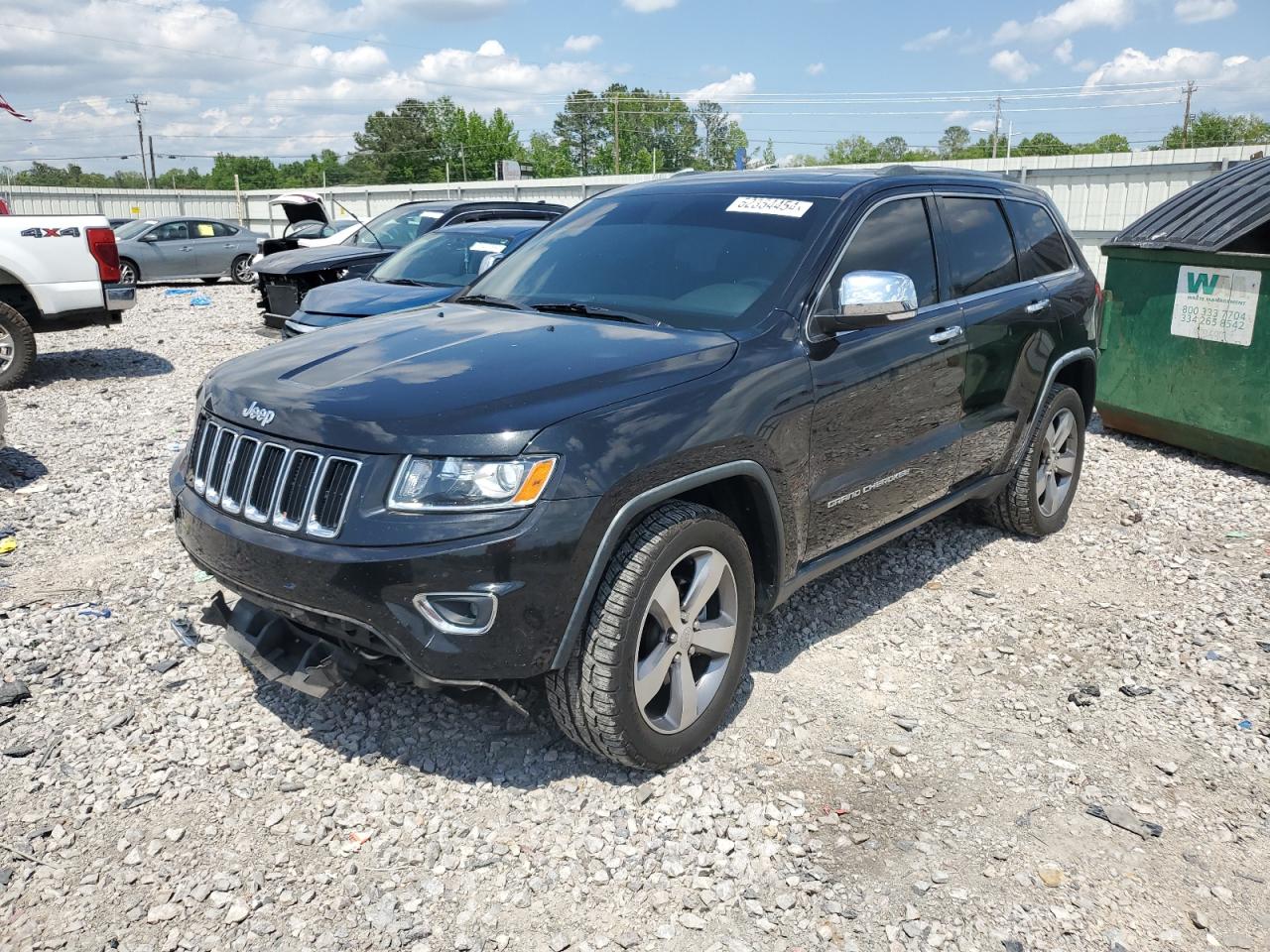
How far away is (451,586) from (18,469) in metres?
5.19

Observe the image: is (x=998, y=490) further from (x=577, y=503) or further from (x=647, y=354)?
(x=577, y=503)

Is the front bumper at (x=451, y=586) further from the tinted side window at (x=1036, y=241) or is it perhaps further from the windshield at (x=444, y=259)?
the windshield at (x=444, y=259)

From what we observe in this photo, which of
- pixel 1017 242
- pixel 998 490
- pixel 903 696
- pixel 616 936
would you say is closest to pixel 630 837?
pixel 616 936

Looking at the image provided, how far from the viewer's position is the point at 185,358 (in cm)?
1119

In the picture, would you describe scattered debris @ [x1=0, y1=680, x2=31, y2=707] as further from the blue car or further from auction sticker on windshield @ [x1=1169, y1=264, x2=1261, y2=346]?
auction sticker on windshield @ [x1=1169, y1=264, x2=1261, y2=346]

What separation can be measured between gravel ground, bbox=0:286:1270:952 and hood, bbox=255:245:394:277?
5719 mm

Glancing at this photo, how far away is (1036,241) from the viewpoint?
522 cm

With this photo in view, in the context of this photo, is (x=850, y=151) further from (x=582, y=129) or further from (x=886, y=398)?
(x=886, y=398)

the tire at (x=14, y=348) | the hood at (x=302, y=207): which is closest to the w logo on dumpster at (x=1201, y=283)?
the tire at (x=14, y=348)

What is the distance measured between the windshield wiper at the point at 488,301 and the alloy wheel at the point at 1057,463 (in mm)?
2905

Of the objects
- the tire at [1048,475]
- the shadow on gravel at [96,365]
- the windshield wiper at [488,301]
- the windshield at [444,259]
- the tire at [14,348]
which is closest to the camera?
the windshield wiper at [488,301]

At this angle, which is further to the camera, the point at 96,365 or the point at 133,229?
the point at 133,229

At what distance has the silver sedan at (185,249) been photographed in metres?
19.6

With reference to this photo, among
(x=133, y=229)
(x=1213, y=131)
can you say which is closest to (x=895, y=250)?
(x=133, y=229)
